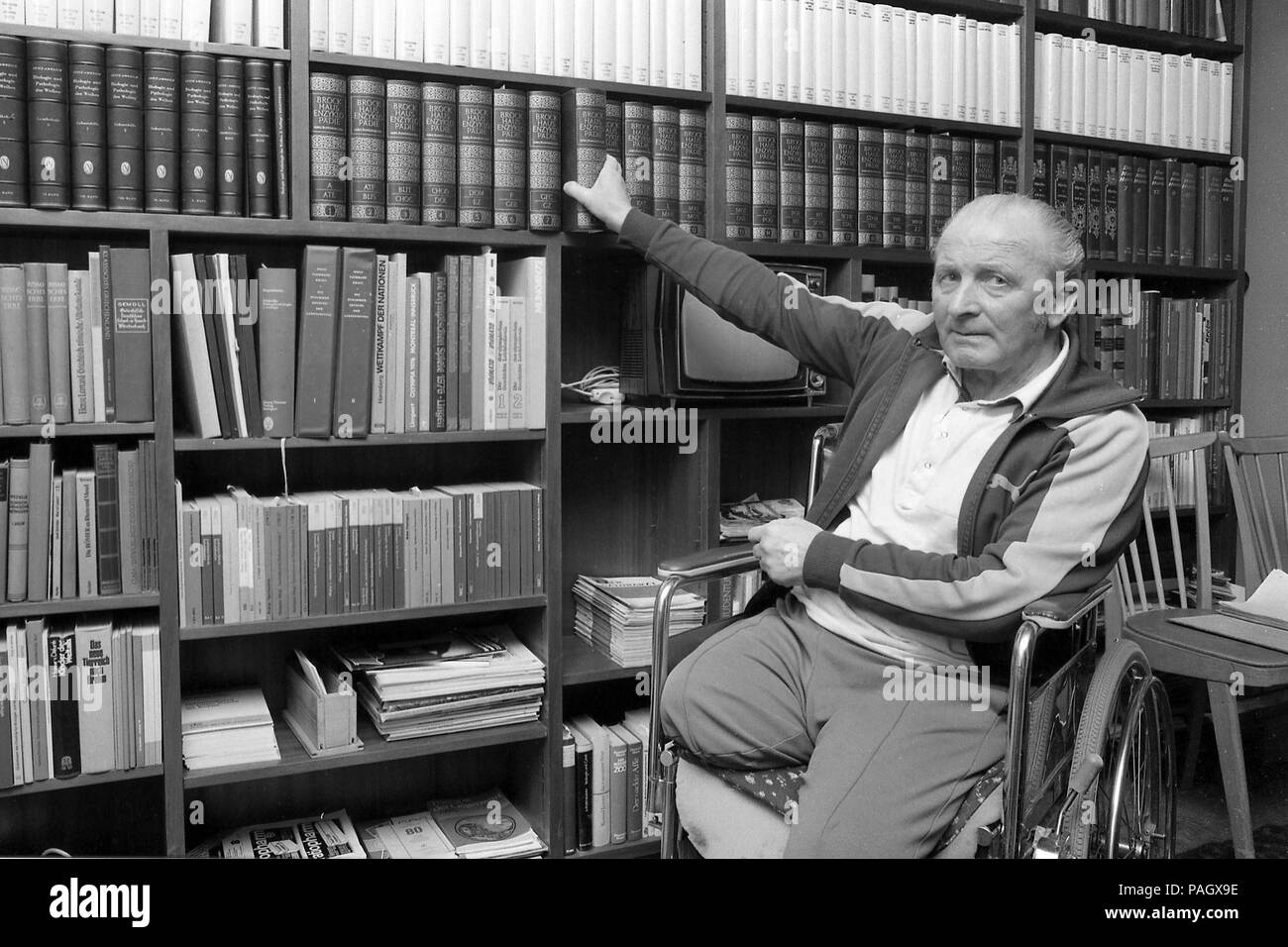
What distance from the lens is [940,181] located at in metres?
2.38

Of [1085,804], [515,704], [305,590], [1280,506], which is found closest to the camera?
[1085,804]

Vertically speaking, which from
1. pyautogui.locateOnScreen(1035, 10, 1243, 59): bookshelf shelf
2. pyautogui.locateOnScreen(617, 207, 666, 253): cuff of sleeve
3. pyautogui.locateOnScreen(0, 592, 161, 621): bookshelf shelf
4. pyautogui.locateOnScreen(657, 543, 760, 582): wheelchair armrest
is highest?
pyautogui.locateOnScreen(1035, 10, 1243, 59): bookshelf shelf

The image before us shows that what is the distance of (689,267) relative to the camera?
1925mm

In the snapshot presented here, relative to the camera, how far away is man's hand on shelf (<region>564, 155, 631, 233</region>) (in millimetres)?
1947

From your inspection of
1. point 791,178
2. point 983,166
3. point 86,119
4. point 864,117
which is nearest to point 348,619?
point 86,119

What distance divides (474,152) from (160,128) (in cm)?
50

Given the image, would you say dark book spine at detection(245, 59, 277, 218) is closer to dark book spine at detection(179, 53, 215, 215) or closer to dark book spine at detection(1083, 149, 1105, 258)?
dark book spine at detection(179, 53, 215, 215)

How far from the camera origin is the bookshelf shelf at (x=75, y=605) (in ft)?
5.60

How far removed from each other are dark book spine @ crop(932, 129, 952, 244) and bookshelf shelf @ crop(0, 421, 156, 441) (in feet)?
5.27

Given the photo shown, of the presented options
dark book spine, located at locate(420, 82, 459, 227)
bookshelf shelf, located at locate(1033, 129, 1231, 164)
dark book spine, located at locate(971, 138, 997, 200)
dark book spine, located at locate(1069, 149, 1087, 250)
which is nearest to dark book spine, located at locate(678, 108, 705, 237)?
dark book spine, located at locate(420, 82, 459, 227)

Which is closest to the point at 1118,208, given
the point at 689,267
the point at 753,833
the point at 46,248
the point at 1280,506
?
the point at 1280,506

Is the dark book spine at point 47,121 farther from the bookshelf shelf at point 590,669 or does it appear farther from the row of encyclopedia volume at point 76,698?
the bookshelf shelf at point 590,669
